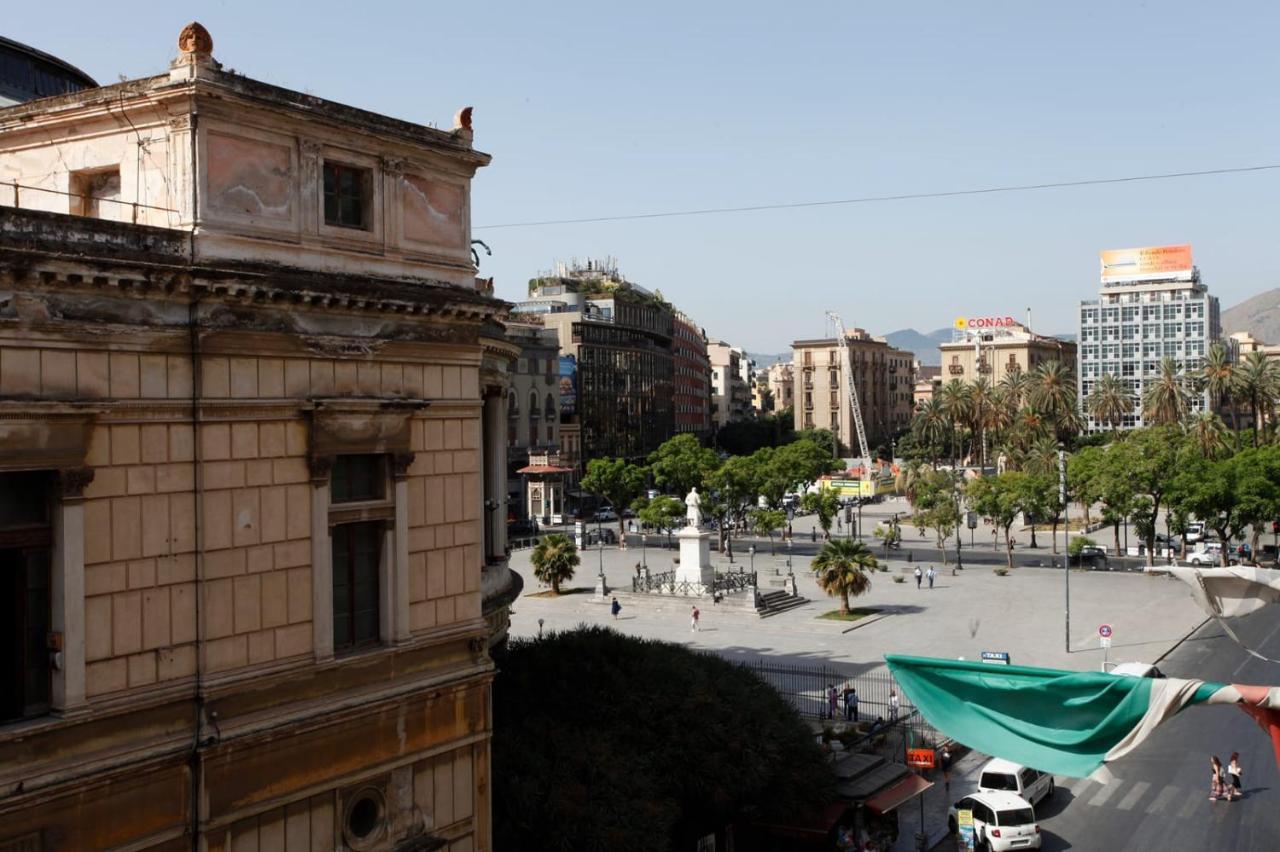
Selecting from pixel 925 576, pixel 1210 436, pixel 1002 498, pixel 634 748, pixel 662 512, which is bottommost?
pixel 925 576

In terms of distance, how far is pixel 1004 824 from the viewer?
24.8 m

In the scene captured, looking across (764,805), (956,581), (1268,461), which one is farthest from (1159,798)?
(1268,461)

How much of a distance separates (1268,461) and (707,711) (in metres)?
57.7

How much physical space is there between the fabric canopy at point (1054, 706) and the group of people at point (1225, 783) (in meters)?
22.6

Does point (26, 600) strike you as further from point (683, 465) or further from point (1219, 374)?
point (1219, 374)

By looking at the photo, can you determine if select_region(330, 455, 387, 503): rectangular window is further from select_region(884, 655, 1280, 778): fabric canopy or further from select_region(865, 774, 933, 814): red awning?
select_region(865, 774, 933, 814): red awning

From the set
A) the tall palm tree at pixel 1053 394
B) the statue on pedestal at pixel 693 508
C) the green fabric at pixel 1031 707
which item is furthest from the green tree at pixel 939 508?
the green fabric at pixel 1031 707

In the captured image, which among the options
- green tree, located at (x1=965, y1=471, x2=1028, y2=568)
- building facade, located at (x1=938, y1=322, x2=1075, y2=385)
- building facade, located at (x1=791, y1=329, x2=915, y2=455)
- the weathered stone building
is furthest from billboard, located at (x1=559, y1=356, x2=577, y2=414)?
the weathered stone building

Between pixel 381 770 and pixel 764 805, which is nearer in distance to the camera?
pixel 381 770

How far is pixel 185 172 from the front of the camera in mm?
14812

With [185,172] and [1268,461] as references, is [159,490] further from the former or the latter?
[1268,461]

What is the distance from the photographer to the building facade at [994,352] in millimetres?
187000

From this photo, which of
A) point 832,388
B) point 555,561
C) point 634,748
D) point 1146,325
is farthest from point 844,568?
point 832,388

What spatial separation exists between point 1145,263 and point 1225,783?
510ft
